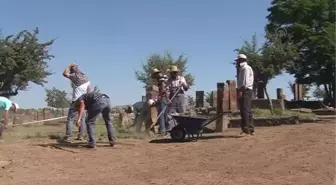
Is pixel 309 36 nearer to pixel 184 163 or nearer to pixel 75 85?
pixel 75 85

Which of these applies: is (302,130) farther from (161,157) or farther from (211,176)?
(211,176)

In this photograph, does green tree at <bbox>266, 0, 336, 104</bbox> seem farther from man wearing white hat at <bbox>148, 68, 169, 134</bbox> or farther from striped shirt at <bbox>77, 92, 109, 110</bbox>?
striped shirt at <bbox>77, 92, 109, 110</bbox>

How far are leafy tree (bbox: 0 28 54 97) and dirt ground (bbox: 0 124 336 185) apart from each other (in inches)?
915

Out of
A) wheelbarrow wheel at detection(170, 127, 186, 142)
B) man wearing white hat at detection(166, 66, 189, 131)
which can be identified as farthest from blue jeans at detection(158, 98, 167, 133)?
wheelbarrow wheel at detection(170, 127, 186, 142)

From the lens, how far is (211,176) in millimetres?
6828

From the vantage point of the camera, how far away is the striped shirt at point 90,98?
9.62 metres

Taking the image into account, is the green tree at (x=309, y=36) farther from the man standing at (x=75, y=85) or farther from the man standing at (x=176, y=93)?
the man standing at (x=75, y=85)

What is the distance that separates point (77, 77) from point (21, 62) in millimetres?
23814

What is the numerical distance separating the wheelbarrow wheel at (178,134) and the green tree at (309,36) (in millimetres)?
31933

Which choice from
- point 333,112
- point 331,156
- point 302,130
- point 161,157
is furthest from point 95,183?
point 333,112

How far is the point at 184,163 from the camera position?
781cm

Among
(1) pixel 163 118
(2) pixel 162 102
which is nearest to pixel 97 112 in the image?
(1) pixel 163 118

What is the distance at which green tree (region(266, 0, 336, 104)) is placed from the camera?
4194 centimetres

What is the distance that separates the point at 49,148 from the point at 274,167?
13.2ft
